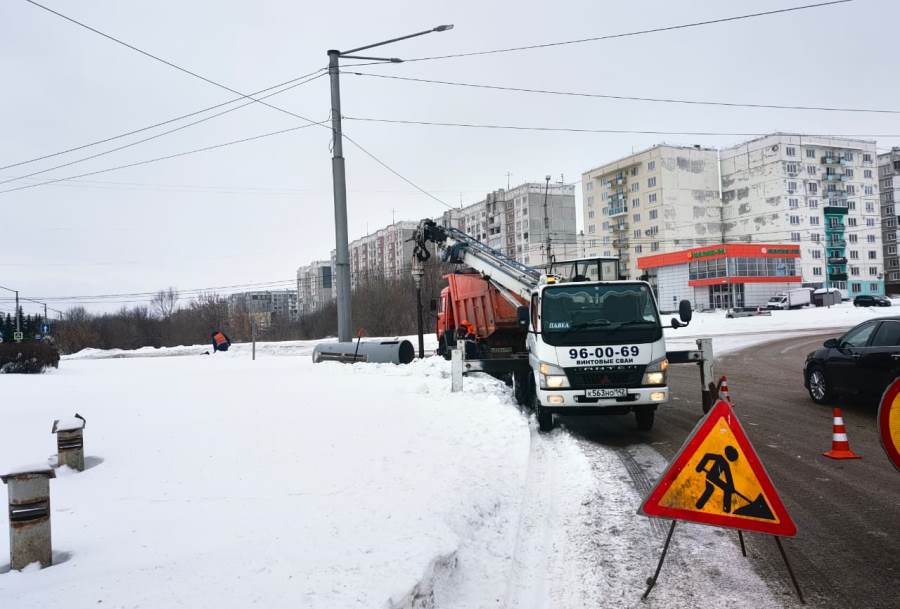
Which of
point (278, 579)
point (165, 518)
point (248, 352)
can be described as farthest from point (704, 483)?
point (248, 352)

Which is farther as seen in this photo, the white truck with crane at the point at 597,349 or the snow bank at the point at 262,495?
the white truck with crane at the point at 597,349

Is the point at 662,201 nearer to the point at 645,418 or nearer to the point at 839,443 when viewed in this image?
the point at 645,418

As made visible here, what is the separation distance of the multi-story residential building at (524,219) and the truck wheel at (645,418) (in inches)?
2797

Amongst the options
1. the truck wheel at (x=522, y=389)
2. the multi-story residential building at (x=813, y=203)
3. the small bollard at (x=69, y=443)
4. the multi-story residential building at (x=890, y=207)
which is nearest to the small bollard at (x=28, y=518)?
the small bollard at (x=69, y=443)

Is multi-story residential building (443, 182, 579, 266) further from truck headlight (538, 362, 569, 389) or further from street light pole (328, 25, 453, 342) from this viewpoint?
truck headlight (538, 362, 569, 389)

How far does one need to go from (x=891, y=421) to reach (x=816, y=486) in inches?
85.8

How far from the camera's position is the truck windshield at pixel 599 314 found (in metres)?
8.53

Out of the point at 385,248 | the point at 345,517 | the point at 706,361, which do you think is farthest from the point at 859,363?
the point at 385,248

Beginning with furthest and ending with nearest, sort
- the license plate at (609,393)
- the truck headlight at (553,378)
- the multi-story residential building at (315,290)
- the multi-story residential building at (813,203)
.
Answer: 1. the multi-story residential building at (315,290)
2. the multi-story residential building at (813,203)
3. the truck headlight at (553,378)
4. the license plate at (609,393)

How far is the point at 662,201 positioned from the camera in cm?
7631

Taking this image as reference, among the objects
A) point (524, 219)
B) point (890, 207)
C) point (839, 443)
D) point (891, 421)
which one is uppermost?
point (890, 207)

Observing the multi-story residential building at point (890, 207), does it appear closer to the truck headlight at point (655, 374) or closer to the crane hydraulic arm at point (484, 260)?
the crane hydraulic arm at point (484, 260)

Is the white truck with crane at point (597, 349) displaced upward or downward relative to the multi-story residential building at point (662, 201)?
downward

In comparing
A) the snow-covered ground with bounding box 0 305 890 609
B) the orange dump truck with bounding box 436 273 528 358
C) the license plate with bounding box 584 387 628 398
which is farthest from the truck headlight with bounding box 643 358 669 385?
the orange dump truck with bounding box 436 273 528 358
